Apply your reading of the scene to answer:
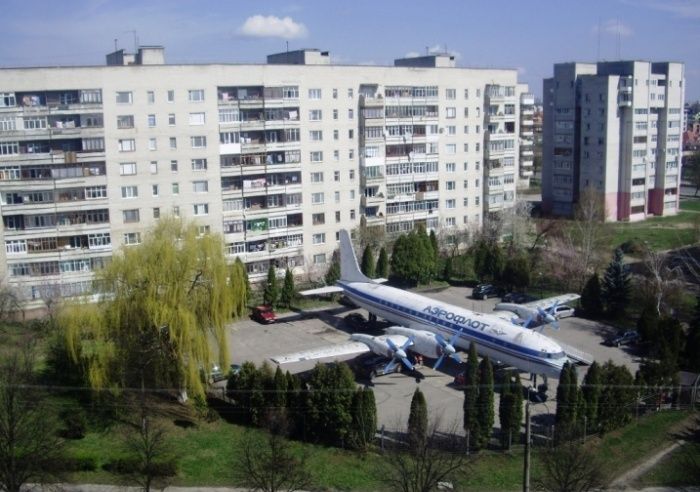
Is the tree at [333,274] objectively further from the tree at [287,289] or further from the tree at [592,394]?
the tree at [592,394]

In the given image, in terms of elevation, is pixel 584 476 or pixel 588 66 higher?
pixel 588 66

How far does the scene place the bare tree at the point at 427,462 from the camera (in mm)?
22734

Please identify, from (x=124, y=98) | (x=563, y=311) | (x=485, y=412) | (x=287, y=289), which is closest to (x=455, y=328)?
(x=485, y=412)

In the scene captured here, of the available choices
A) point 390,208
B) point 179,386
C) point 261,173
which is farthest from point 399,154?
point 179,386

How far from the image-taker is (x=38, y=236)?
46.3 meters

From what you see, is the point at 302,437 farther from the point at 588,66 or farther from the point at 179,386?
the point at 588,66

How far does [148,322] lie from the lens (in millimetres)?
30906

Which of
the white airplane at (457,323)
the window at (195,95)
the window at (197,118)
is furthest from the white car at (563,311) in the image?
the window at (195,95)

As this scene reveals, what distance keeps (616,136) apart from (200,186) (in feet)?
168

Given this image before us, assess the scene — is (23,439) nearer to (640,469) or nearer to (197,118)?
(640,469)

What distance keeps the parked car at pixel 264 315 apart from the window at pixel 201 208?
28.2 ft

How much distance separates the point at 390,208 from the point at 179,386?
32.1 meters

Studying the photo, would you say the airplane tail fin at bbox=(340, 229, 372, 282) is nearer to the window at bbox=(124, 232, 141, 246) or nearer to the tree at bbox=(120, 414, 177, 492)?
the window at bbox=(124, 232, 141, 246)

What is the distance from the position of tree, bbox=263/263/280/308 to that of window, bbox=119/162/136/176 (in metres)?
11.5
